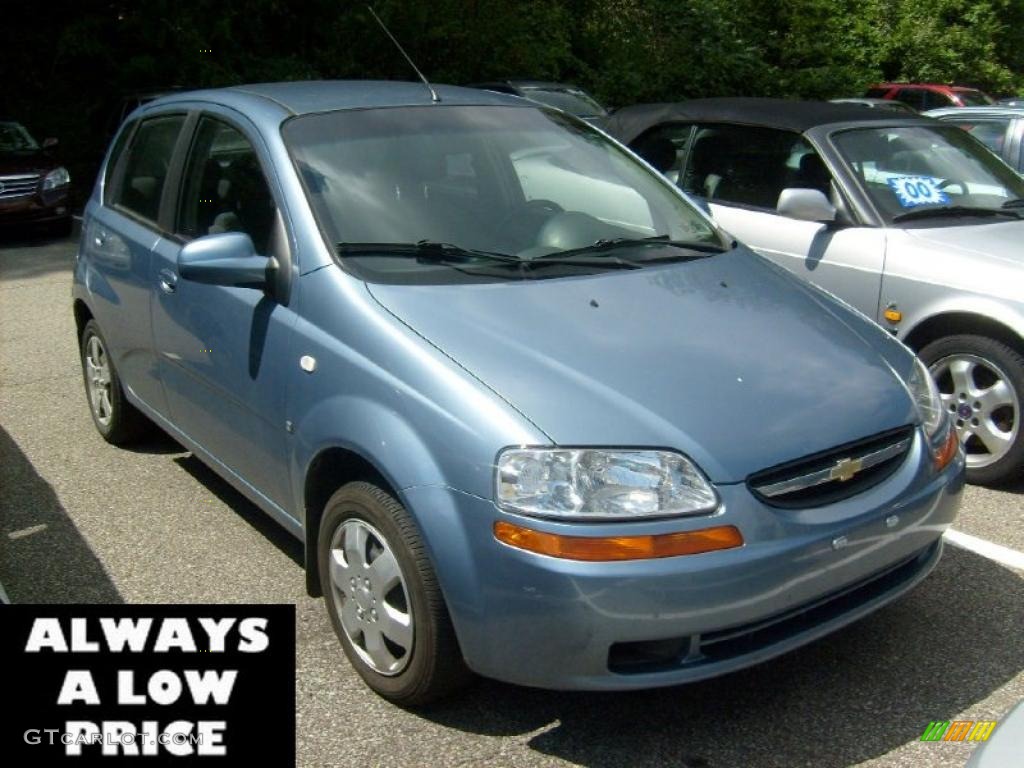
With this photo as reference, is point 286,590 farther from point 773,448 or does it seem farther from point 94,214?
point 94,214

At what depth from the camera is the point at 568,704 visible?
341 centimetres

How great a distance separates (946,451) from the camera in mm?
3555

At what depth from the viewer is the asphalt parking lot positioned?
319cm

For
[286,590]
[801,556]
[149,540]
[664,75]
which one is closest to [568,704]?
[801,556]

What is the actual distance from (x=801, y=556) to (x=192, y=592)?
221 centimetres

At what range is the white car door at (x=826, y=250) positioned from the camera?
5555 mm

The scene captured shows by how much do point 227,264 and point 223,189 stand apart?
2.35ft

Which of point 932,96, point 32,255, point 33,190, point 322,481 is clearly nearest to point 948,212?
point 322,481

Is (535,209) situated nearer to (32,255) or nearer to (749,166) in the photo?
(749,166)

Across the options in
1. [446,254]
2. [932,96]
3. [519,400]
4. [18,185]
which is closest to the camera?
[519,400]

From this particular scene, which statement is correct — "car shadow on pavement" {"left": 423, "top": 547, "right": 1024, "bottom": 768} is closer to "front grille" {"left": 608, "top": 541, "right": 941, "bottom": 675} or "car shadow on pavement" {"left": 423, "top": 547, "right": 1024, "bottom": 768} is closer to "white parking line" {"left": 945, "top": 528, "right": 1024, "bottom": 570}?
"front grille" {"left": 608, "top": 541, "right": 941, "bottom": 675}

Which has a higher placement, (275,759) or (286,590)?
(275,759)
